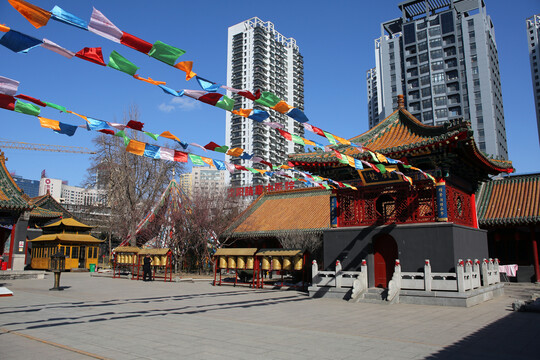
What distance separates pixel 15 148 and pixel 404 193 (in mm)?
73000

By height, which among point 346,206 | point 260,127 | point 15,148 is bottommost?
point 346,206

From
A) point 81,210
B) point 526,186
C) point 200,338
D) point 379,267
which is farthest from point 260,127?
point 200,338

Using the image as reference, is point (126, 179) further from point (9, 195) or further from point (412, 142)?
point (412, 142)

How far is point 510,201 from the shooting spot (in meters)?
23.2

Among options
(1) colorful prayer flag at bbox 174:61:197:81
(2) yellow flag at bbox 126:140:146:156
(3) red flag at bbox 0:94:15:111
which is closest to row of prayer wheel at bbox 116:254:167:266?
(2) yellow flag at bbox 126:140:146:156

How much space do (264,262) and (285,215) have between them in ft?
33.2

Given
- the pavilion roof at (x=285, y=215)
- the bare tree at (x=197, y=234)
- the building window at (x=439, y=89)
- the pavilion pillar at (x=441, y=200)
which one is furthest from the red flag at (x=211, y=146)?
the building window at (x=439, y=89)

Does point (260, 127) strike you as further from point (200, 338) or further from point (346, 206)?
point (200, 338)

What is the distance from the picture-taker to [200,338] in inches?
312

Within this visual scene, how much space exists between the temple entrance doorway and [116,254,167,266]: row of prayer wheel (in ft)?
39.1

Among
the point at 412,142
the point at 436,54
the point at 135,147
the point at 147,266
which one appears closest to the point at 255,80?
the point at 436,54

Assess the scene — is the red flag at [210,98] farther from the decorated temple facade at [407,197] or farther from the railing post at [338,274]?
the railing post at [338,274]

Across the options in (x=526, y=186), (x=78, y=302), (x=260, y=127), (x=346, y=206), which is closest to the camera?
(x=78, y=302)

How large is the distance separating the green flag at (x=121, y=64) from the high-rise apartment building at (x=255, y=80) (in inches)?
3474
